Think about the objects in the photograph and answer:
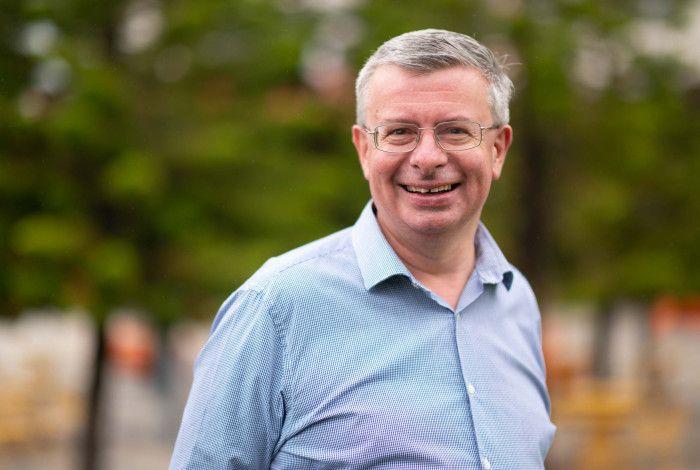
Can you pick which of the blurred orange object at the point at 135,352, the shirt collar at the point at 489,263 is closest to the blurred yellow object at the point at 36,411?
the blurred orange object at the point at 135,352

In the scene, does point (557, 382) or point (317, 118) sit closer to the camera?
point (317, 118)

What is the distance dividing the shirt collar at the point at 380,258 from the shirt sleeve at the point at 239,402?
25cm

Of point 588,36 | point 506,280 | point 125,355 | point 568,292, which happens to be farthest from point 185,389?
point 506,280

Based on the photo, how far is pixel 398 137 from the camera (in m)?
1.94

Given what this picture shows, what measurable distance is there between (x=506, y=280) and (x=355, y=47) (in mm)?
5429

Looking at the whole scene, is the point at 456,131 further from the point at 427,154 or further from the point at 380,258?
the point at 380,258

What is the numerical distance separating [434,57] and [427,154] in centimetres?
20

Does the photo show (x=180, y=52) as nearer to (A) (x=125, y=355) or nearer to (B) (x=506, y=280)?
(B) (x=506, y=280)

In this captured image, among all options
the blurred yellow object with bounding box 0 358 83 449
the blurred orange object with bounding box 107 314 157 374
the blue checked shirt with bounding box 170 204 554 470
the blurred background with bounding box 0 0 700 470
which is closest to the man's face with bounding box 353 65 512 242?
the blue checked shirt with bounding box 170 204 554 470

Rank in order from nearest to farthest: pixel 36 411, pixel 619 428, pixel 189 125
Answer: pixel 189 125 → pixel 619 428 → pixel 36 411

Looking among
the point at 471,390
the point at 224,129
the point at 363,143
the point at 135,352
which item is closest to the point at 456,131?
Answer: the point at 363,143

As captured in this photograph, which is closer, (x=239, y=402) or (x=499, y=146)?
(x=239, y=402)

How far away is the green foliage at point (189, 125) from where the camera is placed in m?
6.88

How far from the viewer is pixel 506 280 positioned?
2.32 m
